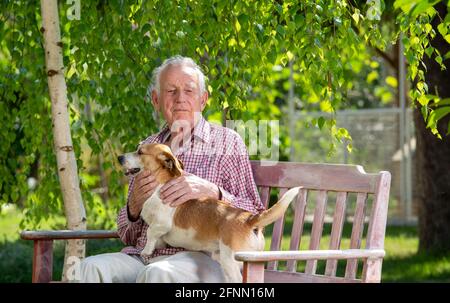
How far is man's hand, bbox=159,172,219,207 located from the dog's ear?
32mm

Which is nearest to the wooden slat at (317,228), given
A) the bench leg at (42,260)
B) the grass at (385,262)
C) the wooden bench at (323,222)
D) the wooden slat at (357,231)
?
the wooden bench at (323,222)

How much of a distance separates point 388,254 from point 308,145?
3.74 m

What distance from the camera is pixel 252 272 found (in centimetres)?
289

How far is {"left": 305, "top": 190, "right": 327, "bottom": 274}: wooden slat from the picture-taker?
3.47m

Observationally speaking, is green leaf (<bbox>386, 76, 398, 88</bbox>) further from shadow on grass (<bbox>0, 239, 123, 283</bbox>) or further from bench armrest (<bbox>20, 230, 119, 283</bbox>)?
bench armrest (<bbox>20, 230, 119, 283</bbox>)

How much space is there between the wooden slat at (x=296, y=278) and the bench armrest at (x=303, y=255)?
0.61ft

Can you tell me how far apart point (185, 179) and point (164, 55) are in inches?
50.0

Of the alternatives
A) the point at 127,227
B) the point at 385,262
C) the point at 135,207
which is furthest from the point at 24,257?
the point at 135,207

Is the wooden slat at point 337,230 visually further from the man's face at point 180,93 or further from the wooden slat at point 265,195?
the man's face at point 180,93

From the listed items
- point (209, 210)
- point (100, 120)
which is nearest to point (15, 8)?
point (100, 120)

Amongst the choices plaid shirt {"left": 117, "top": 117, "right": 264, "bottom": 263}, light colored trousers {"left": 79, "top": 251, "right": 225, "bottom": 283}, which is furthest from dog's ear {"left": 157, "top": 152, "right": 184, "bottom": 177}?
light colored trousers {"left": 79, "top": 251, "right": 225, "bottom": 283}

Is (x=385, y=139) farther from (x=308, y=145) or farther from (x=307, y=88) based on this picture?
(x=307, y=88)

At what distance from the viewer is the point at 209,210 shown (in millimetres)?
3221

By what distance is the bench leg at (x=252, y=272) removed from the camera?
2887mm
